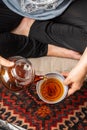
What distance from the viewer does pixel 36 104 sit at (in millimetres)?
1304

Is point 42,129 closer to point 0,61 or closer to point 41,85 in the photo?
point 41,85

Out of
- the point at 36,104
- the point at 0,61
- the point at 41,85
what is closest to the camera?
the point at 0,61

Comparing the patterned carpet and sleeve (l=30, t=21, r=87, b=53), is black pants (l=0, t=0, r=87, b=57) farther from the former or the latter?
the patterned carpet

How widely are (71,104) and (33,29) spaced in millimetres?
370

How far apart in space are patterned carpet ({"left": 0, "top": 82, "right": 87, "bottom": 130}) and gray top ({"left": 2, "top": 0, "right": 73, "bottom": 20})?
12.7 inches

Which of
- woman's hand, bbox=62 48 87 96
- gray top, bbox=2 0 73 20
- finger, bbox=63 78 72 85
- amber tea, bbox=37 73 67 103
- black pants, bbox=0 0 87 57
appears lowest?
amber tea, bbox=37 73 67 103

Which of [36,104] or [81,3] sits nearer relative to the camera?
[81,3]

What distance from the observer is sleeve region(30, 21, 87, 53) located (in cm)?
125

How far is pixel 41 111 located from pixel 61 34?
0.34 meters

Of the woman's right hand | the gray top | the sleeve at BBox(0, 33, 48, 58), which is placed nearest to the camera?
the woman's right hand

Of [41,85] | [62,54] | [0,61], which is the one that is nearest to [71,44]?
[62,54]

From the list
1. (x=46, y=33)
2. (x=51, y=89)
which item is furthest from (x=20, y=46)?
(x=51, y=89)

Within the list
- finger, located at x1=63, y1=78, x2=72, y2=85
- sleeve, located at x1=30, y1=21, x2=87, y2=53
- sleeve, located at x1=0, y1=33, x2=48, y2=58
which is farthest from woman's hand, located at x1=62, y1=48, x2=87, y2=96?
sleeve, located at x1=0, y1=33, x2=48, y2=58

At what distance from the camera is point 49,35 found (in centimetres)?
130
